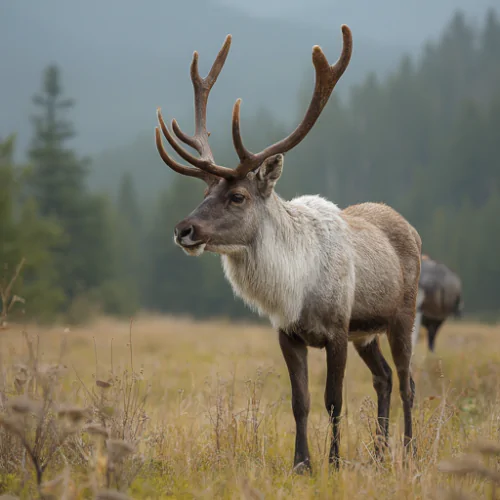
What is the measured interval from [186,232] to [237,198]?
1.61 ft

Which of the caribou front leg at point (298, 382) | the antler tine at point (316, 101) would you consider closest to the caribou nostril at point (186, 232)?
the antler tine at point (316, 101)

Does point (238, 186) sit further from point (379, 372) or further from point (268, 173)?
point (379, 372)

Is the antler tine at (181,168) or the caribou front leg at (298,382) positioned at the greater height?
the antler tine at (181,168)

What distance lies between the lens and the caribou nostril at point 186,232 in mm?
4285

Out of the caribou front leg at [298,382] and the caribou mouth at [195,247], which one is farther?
the caribou front leg at [298,382]

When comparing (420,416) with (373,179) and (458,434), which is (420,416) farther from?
(373,179)

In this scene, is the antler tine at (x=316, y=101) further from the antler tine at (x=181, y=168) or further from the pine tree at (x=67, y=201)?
the pine tree at (x=67, y=201)

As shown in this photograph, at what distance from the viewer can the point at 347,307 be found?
4668 mm

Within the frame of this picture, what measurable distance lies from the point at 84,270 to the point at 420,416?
27.9m

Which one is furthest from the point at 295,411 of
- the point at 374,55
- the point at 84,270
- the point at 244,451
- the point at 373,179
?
the point at 374,55

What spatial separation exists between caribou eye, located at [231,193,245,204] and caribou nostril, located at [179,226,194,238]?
0.42m

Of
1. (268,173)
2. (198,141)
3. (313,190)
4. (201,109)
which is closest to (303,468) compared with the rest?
(268,173)

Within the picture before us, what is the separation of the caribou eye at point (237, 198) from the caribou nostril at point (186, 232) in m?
0.42

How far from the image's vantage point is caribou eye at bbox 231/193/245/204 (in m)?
4.56
